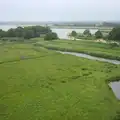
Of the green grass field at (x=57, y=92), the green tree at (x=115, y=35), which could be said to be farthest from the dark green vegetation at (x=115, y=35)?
the green grass field at (x=57, y=92)

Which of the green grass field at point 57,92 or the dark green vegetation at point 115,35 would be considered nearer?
the green grass field at point 57,92

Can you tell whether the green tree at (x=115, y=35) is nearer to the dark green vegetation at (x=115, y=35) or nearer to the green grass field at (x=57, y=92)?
the dark green vegetation at (x=115, y=35)

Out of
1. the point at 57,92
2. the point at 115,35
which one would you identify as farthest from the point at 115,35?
the point at 57,92

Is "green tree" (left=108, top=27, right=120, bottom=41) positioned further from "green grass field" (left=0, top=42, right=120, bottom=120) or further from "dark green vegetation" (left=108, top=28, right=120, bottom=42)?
"green grass field" (left=0, top=42, right=120, bottom=120)

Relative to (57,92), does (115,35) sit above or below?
below

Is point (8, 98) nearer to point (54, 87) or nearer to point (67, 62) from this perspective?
point (54, 87)

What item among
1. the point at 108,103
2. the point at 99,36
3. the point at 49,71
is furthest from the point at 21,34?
the point at 108,103

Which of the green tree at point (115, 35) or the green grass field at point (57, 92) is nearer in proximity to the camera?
the green grass field at point (57, 92)

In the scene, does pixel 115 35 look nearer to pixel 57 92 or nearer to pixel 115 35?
pixel 115 35

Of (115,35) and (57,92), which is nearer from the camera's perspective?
(57,92)
